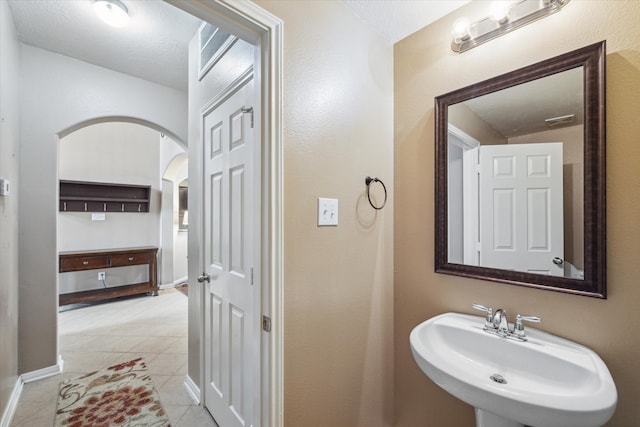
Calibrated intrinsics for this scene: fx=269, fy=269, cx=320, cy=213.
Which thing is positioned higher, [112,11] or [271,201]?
[112,11]

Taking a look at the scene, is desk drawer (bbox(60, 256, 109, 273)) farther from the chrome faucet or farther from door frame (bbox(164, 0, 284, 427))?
the chrome faucet

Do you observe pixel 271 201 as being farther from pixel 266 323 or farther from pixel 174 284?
pixel 174 284

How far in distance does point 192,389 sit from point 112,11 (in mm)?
2634

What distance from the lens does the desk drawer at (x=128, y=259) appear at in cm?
407

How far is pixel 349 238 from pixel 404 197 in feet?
1.50

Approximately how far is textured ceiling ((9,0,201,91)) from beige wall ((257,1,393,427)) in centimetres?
124

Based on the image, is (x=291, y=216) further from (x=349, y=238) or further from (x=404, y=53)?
(x=404, y=53)

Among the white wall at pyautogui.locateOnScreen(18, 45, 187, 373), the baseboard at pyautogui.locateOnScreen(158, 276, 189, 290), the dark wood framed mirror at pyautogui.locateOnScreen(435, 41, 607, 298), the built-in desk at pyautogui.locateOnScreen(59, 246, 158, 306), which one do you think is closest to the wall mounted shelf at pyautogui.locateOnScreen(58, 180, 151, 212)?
the built-in desk at pyautogui.locateOnScreen(59, 246, 158, 306)

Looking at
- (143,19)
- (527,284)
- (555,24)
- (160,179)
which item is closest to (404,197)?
(527,284)

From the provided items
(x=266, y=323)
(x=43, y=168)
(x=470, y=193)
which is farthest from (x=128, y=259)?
(x=470, y=193)

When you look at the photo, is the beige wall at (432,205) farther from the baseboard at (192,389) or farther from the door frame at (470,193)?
the baseboard at (192,389)

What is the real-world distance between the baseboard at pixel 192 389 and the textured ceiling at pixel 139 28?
2.60 metres

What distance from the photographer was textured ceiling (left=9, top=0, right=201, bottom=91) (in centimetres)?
175

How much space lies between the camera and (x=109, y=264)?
13.2ft
